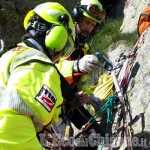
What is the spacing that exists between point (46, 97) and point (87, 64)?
1714mm

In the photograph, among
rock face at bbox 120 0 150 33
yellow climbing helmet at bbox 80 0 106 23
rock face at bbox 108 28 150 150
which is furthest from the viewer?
rock face at bbox 120 0 150 33

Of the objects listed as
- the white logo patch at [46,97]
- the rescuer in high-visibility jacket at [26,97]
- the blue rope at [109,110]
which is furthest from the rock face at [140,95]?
the white logo patch at [46,97]

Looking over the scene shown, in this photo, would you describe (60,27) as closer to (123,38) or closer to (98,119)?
(98,119)

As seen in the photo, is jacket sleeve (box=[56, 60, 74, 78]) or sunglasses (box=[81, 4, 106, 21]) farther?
sunglasses (box=[81, 4, 106, 21])

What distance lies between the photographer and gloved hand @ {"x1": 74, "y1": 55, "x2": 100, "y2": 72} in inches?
148

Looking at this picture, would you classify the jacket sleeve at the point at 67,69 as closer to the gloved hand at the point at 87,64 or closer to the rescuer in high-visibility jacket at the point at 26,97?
the gloved hand at the point at 87,64

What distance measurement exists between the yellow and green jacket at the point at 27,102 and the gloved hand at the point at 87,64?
1549 millimetres

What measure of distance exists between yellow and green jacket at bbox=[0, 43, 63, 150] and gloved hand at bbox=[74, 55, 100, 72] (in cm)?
155

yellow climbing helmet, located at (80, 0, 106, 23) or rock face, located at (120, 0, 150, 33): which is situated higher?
yellow climbing helmet, located at (80, 0, 106, 23)

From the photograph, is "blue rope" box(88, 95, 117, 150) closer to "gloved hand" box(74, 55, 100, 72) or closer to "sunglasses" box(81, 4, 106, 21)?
"gloved hand" box(74, 55, 100, 72)

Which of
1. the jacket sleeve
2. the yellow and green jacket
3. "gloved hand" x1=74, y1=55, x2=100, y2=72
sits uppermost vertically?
the yellow and green jacket

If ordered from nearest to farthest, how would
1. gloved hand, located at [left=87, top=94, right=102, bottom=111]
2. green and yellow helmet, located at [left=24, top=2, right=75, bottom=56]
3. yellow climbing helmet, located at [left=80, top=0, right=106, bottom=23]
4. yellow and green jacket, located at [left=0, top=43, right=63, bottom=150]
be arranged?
yellow and green jacket, located at [left=0, top=43, right=63, bottom=150]
green and yellow helmet, located at [left=24, top=2, right=75, bottom=56]
gloved hand, located at [left=87, top=94, right=102, bottom=111]
yellow climbing helmet, located at [left=80, top=0, right=106, bottom=23]

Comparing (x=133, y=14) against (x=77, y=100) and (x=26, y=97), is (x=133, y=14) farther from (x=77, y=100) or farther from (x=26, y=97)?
(x=26, y=97)

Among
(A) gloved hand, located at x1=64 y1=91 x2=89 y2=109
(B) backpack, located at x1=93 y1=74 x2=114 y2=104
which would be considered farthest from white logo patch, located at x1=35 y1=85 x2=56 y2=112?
(B) backpack, located at x1=93 y1=74 x2=114 y2=104
